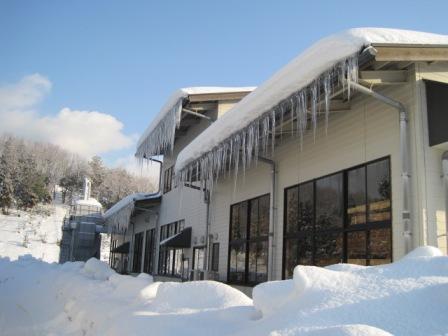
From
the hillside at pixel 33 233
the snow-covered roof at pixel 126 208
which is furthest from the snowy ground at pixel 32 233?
the snow-covered roof at pixel 126 208

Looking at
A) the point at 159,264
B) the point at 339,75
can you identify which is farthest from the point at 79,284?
the point at 159,264

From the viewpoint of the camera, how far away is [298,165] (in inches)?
400

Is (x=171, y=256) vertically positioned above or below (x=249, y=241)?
below

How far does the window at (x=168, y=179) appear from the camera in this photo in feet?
65.8

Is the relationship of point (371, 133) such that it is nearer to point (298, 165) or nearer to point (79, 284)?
point (298, 165)

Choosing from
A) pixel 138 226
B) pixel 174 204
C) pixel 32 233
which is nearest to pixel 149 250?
pixel 138 226

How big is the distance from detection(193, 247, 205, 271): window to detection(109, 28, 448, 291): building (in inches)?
116

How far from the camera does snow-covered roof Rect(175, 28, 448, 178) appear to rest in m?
6.18

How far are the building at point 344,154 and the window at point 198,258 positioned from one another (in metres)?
2.94

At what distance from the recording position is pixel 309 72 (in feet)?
22.1

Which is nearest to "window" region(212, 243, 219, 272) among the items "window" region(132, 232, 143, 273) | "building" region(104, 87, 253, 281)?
"building" region(104, 87, 253, 281)

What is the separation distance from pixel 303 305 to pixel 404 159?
5067mm

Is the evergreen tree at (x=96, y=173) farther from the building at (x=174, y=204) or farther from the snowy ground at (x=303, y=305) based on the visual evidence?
the snowy ground at (x=303, y=305)

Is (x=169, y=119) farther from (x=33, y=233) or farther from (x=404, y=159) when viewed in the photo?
(x=33, y=233)
